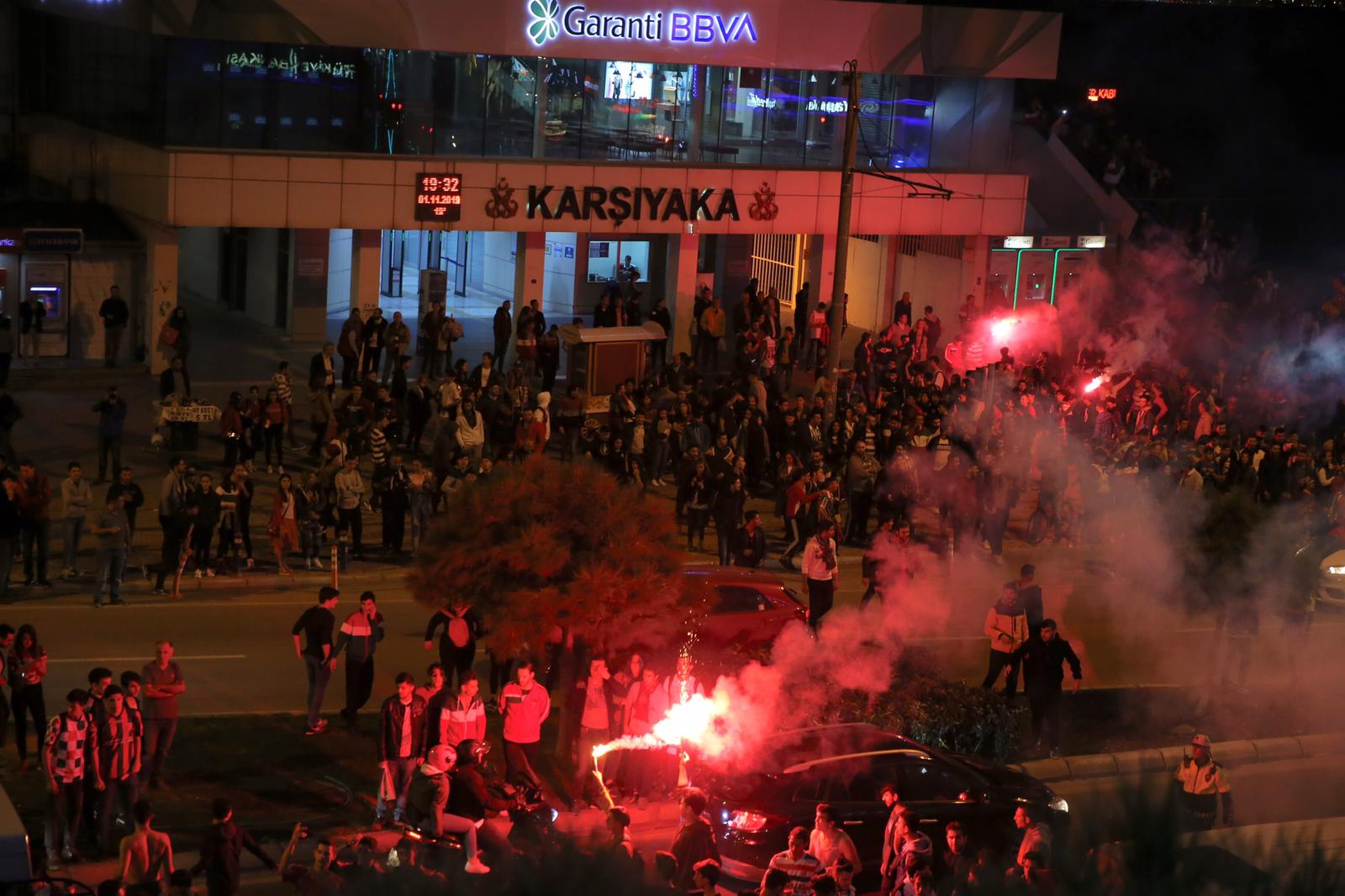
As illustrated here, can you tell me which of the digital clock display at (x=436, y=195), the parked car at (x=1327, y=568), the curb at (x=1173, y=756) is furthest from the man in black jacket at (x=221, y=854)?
the digital clock display at (x=436, y=195)

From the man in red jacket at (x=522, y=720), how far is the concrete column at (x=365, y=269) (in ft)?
59.8

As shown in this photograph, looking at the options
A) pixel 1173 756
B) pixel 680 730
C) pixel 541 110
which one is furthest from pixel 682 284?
pixel 680 730

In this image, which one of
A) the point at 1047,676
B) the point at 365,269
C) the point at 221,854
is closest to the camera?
the point at 221,854

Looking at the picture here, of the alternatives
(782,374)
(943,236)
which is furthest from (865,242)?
(782,374)

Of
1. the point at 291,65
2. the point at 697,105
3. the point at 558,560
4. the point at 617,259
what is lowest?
the point at 558,560

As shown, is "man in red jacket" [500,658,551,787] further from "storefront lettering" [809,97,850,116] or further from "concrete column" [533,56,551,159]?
"storefront lettering" [809,97,850,116]

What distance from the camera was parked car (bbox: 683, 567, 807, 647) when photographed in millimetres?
16156

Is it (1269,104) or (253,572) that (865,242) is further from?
(253,572)

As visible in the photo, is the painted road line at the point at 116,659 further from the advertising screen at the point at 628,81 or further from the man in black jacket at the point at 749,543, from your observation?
the advertising screen at the point at 628,81

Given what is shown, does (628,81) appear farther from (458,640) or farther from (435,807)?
(435,807)

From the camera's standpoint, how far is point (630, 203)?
3222cm

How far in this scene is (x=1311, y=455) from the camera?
24547 mm

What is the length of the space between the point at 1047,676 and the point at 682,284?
19.6m

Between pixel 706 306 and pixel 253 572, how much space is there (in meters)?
13.4
